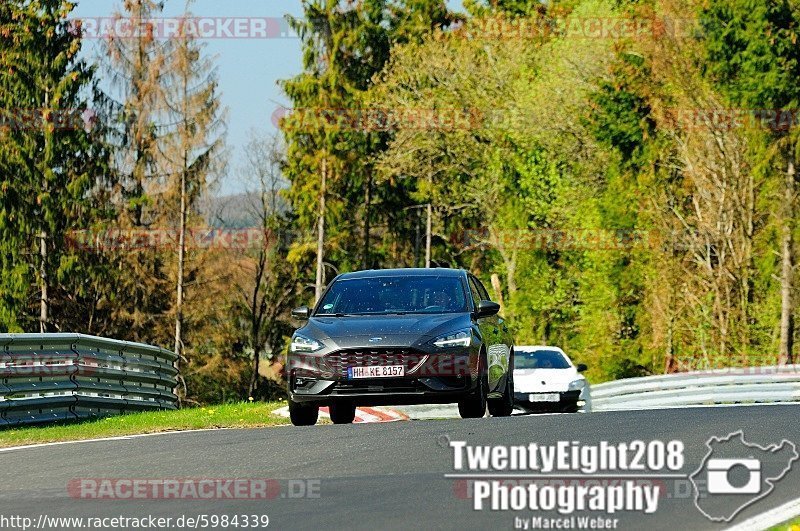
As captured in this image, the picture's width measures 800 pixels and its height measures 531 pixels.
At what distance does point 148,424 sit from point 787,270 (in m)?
31.9

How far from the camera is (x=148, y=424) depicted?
18734 mm

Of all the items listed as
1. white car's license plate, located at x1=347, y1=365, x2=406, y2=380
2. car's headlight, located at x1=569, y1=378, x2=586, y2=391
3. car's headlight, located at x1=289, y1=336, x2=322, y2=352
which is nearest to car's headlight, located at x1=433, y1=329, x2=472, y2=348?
white car's license plate, located at x1=347, y1=365, x2=406, y2=380

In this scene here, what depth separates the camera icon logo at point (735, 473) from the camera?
9742mm

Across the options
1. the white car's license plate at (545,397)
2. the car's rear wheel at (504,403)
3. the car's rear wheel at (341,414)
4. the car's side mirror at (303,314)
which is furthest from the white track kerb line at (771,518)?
the white car's license plate at (545,397)

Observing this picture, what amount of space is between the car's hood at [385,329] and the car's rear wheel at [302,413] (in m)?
0.82

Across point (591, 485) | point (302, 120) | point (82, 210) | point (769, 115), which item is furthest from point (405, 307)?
point (302, 120)

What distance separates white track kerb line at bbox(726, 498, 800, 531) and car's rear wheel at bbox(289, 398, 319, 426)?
7.71m

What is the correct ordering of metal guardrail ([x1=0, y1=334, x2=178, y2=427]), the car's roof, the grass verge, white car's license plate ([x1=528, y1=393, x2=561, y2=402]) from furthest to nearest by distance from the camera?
1. white car's license plate ([x1=528, y1=393, x2=561, y2=402])
2. metal guardrail ([x1=0, y1=334, x2=178, y2=427])
3. the car's roof
4. the grass verge

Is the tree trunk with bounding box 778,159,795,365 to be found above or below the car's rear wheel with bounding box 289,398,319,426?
above

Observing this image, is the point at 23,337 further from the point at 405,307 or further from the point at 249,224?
the point at 249,224

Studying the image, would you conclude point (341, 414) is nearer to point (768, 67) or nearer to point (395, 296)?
point (395, 296)

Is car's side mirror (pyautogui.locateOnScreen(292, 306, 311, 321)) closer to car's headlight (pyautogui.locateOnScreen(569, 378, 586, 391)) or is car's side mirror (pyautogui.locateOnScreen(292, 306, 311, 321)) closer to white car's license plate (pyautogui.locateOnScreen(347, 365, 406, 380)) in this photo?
white car's license plate (pyautogui.locateOnScreen(347, 365, 406, 380))

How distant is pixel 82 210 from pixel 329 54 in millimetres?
14678

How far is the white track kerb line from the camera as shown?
350 inches
